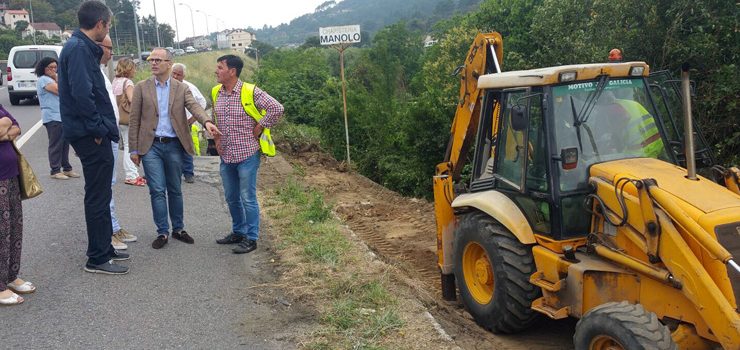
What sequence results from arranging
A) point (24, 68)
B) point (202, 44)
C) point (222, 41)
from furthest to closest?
point (222, 41) < point (202, 44) < point (24, 68)

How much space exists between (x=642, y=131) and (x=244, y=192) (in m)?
3.67

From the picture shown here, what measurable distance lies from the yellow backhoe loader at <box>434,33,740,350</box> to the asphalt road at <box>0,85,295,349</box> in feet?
6.00

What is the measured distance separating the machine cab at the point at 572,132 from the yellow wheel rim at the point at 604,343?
3.08 ft

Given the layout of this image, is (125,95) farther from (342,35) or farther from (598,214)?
(598,214)

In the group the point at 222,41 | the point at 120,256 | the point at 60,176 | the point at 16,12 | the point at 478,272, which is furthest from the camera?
the point at 222,41

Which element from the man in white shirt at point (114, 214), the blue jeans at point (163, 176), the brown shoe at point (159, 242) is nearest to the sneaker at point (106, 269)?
the man in white shirt at point (114, 214)

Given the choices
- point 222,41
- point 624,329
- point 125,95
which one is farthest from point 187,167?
point 222,41

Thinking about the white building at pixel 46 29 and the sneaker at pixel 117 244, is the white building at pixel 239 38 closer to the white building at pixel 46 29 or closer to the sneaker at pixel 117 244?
the white building at pixel 46 29

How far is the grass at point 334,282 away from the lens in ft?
14.7

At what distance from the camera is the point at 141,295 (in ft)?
17.2

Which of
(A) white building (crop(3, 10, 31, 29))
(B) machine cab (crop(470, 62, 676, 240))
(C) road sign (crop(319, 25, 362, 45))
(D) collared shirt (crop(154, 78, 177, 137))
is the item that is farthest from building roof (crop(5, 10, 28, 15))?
(B) machine cab (crop(470, 62, 676, 240))

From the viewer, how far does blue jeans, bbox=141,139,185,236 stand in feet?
20.9

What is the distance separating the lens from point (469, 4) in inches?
4400

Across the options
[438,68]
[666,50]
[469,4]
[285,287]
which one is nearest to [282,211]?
[285,287]
